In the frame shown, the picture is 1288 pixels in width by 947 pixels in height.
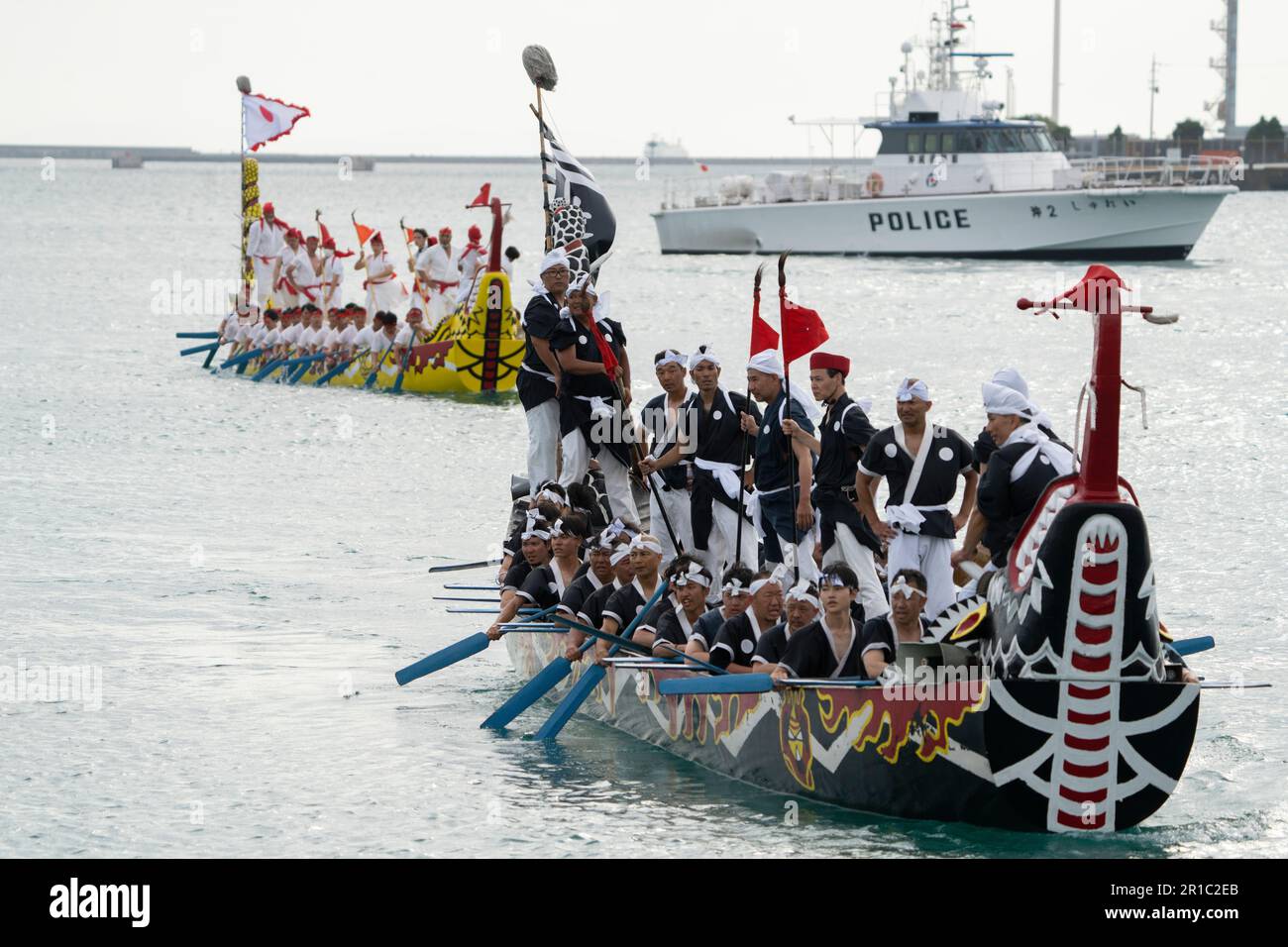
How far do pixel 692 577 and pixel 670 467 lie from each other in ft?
5.69

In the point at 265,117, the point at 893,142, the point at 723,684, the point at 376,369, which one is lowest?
the point at 723,684

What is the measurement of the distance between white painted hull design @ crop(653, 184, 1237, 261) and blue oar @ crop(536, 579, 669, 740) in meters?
43.4

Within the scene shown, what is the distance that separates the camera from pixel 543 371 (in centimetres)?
1477

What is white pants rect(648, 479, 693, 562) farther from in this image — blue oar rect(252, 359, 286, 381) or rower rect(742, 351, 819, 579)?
blue oar rect(252, 359, 286, 381)

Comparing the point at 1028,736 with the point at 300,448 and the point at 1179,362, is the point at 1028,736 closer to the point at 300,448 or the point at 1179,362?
the point at 300,448

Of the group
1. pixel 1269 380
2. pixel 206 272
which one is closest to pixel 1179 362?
pixel 1269 380

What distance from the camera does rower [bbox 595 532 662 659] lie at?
12656 mm

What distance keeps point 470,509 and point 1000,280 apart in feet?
122

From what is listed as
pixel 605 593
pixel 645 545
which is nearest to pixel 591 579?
pixel 605 593

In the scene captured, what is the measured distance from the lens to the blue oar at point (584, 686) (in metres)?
12.6

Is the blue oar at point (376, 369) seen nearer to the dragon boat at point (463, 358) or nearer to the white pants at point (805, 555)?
the dragon boat at point (463, 358)

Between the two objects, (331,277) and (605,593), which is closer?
(605,593)

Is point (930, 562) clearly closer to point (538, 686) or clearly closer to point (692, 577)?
point (692, 577)

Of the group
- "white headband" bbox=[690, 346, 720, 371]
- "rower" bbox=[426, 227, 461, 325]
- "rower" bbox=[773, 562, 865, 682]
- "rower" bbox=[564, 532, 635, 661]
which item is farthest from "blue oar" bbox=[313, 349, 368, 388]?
"rower" bbox=[773, 562, 865, 682]
